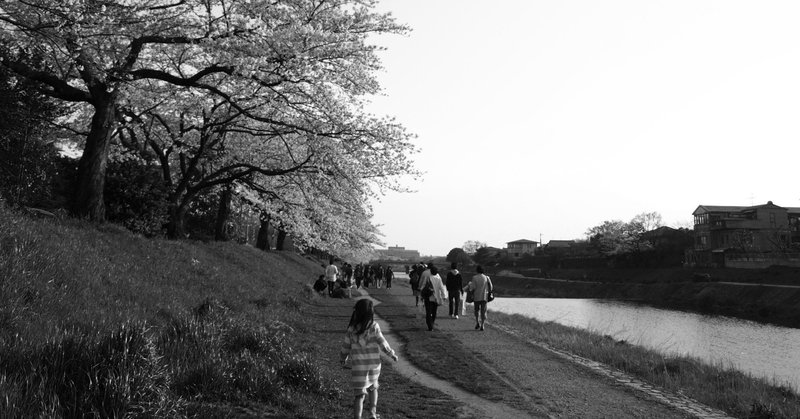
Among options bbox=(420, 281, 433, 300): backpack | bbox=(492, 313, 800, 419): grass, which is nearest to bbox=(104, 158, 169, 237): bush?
bbox=(420, 281, 433, 300): backpack

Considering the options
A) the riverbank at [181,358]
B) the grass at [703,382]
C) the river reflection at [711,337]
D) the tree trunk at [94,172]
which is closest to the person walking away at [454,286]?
the riverbank at [181,358]

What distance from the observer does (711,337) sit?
2702 cm

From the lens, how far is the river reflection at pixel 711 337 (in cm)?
1869

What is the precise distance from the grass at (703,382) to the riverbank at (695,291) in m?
27.7

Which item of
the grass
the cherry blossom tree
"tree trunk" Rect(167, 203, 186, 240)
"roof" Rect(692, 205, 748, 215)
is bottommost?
the grass

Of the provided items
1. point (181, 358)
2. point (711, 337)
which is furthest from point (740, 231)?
point (181, 358)

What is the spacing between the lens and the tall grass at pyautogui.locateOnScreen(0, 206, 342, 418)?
4.51 metres

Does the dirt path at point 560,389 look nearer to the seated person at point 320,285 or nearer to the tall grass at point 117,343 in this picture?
the tall grass at point 117,343

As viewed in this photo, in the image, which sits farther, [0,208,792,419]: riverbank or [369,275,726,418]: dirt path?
[369,275,726,418]: dirt path

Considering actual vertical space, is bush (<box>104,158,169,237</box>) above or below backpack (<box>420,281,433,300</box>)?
above

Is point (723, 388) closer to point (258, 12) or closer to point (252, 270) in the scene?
point (258, 12)

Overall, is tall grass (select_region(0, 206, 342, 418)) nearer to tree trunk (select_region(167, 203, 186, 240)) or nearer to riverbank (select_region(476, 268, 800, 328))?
tree trunk (select_region(167, 203, 186, 240))

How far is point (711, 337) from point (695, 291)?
2463cm

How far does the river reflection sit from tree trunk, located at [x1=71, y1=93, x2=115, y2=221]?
1654 cm
